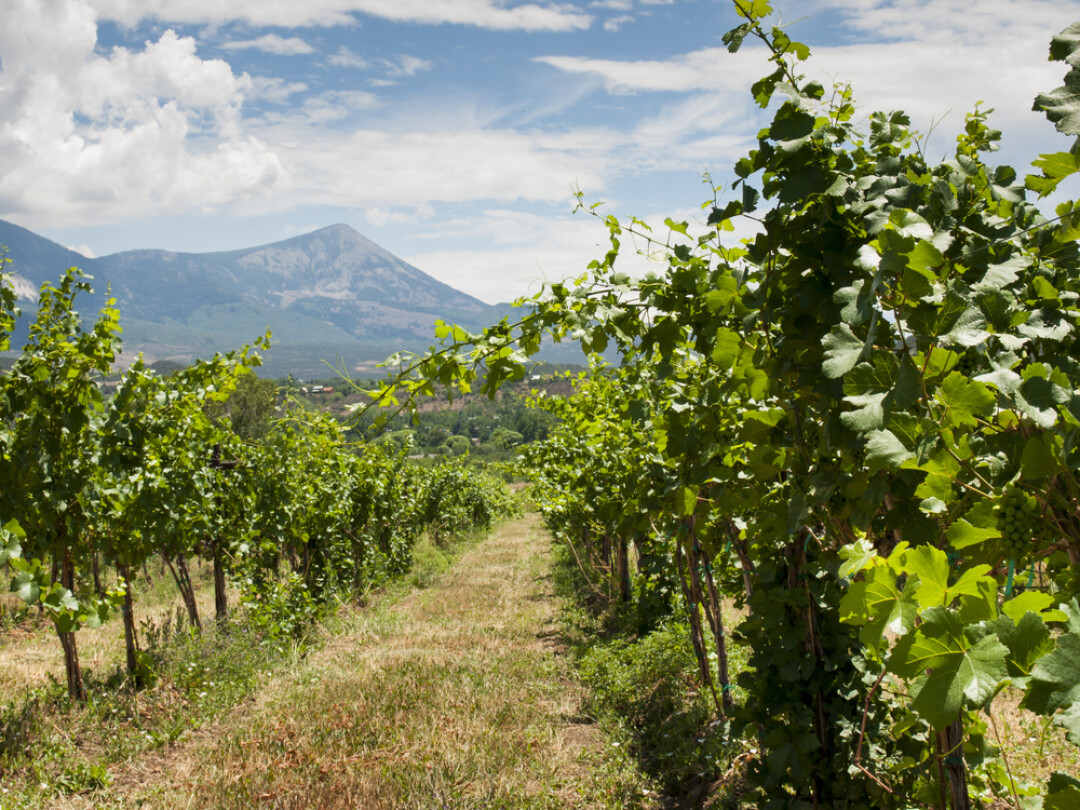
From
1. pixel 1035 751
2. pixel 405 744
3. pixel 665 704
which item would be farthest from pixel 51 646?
pixel 1035 751

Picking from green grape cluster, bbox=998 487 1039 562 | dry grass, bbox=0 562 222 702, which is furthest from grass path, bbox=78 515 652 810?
green grape cluster, bbox=998 487 1039 562

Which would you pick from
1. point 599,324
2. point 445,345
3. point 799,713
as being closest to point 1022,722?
point 799,713

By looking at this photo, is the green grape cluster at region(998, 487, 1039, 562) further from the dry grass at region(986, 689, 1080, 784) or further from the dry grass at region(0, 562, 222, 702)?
the dry grass at region(0, 562, 222, 702)

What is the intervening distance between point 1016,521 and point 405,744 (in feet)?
13.9

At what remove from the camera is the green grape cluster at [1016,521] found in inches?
41.9

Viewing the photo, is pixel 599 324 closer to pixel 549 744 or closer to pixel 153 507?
pixel 549 744

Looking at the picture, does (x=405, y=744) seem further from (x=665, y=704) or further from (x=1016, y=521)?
(x=1016, y=521)

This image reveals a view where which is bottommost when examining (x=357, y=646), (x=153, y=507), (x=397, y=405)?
(x=357, y=646)

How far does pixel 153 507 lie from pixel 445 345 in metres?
5.24

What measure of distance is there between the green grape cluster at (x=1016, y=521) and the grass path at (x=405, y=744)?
336 cm

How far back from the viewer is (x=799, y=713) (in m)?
2.82

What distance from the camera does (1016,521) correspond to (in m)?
1.08

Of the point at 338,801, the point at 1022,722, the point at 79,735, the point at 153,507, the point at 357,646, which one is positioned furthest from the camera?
the point at 357,646

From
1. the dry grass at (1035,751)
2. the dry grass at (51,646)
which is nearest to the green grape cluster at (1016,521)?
the dry grass at (1035,751)
